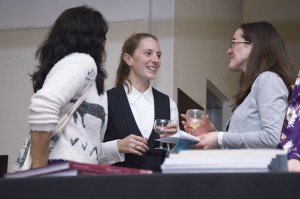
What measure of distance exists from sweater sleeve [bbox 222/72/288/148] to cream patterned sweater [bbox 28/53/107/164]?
54cm

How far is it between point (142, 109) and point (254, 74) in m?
0.74

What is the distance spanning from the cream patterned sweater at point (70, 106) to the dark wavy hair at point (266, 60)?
66 centimetres

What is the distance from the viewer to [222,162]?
3.59 feet

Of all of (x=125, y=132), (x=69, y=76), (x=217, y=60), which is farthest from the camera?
(x=217, y=60)

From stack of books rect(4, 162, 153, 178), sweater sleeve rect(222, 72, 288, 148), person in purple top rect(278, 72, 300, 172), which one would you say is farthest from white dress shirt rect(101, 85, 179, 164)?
stack of books rect(4, 162, 153, 178)

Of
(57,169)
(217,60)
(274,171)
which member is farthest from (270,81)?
(217,60)

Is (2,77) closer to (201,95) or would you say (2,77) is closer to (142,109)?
(201,95)

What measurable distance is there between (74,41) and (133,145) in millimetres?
663

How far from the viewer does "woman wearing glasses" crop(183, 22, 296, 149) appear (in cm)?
205

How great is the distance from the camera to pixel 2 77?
4977 mm

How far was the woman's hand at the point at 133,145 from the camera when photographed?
97.3 inches

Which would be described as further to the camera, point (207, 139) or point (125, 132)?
point (125, 132)

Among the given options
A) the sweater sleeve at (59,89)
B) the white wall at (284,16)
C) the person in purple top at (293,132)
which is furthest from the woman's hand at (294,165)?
the white wall at (284,16)

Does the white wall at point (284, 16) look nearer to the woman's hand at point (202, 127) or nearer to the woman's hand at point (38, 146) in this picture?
the woman's hand at point (202, 127)
